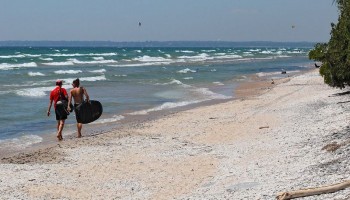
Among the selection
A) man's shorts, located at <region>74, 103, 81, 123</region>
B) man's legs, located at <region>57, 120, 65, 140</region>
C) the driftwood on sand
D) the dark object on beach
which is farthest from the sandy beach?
the dark object on beach

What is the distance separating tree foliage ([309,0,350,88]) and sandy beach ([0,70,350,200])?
1.17 meters

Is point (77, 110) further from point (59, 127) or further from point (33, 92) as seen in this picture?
point (33, 92)

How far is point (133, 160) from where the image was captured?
13.6m

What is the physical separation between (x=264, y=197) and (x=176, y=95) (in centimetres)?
2270

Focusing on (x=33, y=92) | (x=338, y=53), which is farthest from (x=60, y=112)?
(x=33, y=92)

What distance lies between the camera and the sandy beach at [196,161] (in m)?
10.5

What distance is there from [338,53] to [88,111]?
26.8ft

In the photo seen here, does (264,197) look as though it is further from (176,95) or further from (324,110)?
(176,95)

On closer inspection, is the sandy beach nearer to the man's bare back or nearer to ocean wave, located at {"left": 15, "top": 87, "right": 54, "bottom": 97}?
the man's bare back

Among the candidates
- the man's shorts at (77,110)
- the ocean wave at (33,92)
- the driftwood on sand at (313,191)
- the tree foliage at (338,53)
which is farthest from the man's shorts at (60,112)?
the ocean wave at (33,92)

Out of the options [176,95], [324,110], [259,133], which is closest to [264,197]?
[259,133]

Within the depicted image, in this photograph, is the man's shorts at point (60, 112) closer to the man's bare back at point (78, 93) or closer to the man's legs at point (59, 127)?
the man's legs at point (59, 127)

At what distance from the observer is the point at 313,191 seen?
344 inches

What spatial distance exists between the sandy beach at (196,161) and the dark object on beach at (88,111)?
888 mm
